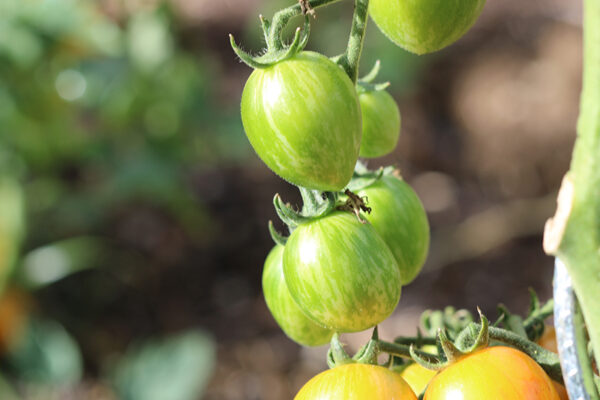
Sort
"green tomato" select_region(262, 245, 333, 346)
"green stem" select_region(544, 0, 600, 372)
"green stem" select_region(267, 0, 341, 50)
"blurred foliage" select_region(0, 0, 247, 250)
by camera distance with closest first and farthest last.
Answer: "green stem" select_region(544, 0, 600, 372)
"green stem" select_region(267, 0, 341, 50)
"green tomato" select_region(262, 245, 333, 346)
"blurred foliage" select_region(0, 0, 247, 250)

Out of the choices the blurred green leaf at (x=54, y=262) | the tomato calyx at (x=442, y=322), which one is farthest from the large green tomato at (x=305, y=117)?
the blurred green leaf at (x=54, y=262)

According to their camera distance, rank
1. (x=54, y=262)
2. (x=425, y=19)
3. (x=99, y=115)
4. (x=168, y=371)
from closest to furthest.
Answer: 1. (x=425, y=19)
2. (x=168, y=371)
3. (x=54, y=262)
4. (x=99, y=115)

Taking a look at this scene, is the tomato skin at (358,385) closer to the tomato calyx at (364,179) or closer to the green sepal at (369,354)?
the green sepal at (369,354)

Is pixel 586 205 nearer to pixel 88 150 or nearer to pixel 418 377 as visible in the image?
pixel 418 377

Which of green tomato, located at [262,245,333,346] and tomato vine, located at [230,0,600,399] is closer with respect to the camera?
tomato vine, located at [230,0,600,399]

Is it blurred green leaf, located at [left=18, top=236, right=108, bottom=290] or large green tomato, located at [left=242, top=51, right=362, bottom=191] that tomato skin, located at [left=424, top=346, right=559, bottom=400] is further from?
blurred green leaf, located at [left=18, top=236, right=108, bottom=290]

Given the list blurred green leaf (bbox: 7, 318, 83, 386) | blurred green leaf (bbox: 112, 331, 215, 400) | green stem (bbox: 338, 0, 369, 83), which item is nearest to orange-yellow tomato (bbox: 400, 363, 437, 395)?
green stem (bbox: 338, 0, 369, 83)

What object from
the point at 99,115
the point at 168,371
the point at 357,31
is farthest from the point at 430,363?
the point at 99,115
